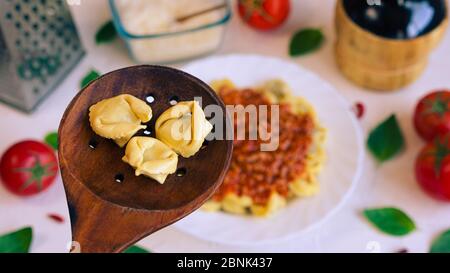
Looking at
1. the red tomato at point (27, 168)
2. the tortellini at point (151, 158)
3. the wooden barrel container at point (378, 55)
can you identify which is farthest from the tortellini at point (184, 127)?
the wooden barrel container at point (378, 55)

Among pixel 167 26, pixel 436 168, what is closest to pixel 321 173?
pixel 436 168

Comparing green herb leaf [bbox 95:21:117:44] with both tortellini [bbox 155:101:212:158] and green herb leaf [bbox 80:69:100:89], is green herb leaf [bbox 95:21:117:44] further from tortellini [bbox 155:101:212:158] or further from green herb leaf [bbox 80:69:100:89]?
tortellini [bbox 155:101:212:158]

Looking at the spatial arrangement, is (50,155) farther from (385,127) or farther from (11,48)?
(385,127)

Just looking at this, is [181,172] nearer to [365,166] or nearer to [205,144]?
[205,144]

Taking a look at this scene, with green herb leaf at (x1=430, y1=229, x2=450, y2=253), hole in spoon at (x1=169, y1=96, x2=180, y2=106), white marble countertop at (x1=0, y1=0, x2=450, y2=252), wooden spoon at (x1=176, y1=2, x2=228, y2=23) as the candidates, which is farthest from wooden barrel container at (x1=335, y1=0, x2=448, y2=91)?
hole in spoon at (x1=169, y1=96, x2=180, y2=106)

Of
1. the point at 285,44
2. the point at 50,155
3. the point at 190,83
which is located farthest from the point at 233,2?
the point at 190,83

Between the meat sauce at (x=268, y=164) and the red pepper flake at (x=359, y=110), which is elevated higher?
the meat sauce at (x=268, y=164)

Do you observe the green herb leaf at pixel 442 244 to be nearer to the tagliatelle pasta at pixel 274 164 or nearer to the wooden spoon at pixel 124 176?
the tagliatelle pasta at pixel 274 164
